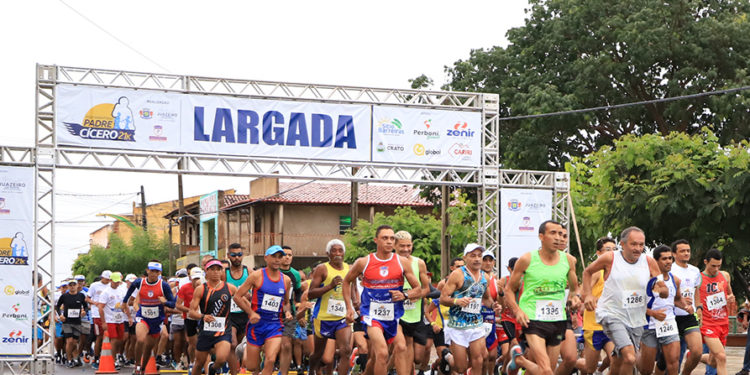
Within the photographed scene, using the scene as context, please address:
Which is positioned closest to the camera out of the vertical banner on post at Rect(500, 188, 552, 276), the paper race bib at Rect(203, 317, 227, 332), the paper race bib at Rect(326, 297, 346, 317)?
the paper race bib at Rect(203, 317, 227, 332)

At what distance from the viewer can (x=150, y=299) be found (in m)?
18.1

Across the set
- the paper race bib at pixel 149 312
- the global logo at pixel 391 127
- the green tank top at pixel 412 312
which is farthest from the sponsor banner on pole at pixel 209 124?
the green tank top at pixel 412 312

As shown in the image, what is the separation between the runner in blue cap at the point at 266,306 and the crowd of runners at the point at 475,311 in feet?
0.05

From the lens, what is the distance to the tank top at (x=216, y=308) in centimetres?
1390

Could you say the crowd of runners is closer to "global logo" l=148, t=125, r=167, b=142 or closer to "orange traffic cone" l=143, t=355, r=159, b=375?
"orange traffic cone" l=143, t=355, r=159, b=375

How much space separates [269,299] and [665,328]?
4.69m

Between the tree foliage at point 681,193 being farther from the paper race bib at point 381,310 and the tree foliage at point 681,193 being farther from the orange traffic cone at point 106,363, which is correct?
the paper race bib at point 381,310

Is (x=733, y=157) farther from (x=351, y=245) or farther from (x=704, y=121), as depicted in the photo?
(x=351, y=245)

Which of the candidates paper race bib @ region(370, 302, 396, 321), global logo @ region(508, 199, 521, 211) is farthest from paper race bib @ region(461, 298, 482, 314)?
global logo @ region(508, 199, 521, 211)

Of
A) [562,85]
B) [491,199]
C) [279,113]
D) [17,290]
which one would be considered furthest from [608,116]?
[17,290]

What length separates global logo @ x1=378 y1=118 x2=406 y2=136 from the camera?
22.5 meters

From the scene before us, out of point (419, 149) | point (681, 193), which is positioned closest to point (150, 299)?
point (419, 149)

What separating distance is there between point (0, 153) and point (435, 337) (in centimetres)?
896

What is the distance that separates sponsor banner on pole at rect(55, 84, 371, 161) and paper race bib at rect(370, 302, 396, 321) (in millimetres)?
9603
